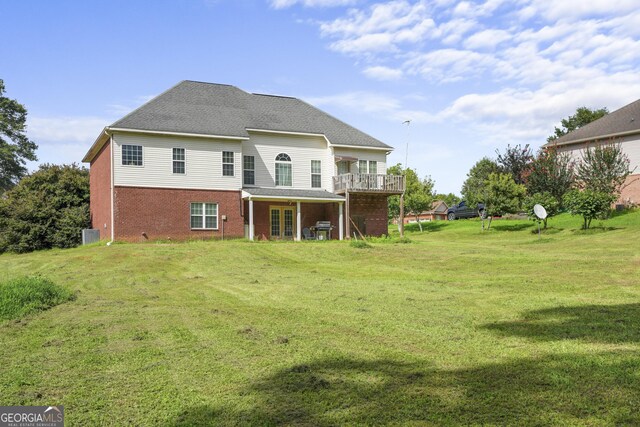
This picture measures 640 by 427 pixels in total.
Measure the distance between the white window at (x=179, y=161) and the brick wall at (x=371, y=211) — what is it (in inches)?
383

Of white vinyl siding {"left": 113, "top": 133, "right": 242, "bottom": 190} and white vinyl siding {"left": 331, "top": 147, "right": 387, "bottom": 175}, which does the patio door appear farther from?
white vinyl siding {"left": 331, "top": 147, "right": 387, "bottom": 175}

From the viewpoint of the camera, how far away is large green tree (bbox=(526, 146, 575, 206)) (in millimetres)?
36938

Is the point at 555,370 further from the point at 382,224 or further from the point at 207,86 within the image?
the point at 207,86

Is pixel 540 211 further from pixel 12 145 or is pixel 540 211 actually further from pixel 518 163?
pixel 12 145

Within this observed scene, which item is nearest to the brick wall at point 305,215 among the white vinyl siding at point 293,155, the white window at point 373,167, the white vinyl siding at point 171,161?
the white vinyl siding at point 293,155

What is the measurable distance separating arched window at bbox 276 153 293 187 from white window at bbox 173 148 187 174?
536 centimetres

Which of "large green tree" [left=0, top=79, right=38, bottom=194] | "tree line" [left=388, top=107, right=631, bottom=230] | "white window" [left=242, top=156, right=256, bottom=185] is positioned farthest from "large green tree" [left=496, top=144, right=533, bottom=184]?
"large green tree" [left=0, top=79, right=38, bottom=194]

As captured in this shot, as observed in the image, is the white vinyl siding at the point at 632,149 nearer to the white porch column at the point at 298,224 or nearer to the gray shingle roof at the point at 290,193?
the gray shingle roof at the point at 290,193

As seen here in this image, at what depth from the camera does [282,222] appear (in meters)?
30.8

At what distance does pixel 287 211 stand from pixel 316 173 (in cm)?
289

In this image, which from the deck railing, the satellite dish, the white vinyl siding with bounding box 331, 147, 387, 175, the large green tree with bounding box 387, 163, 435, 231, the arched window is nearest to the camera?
the satellite dish

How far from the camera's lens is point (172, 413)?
4410mm

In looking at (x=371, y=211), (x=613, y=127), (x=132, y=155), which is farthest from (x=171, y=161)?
(x=613, y=127)

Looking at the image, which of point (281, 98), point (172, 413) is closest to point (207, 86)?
point (281, 98)
